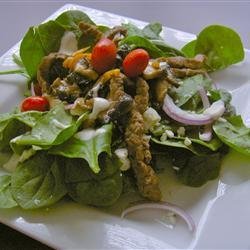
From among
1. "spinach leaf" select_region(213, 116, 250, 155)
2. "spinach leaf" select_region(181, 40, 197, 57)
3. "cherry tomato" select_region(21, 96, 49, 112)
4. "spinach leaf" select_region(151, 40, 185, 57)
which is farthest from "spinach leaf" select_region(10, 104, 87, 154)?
"spinach leaf" select_region(181, 40, 197, 57)

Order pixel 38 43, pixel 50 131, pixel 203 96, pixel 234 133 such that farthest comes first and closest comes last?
1. pixel 38 43
2. pixel 203 96
3. pixel 234 133
4. pixel 50 131

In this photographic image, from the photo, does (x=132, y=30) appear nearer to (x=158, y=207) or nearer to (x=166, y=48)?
(x=166, y=48)

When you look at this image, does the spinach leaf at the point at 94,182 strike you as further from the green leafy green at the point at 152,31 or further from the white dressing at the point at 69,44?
the green leafy green at the point at 152,31

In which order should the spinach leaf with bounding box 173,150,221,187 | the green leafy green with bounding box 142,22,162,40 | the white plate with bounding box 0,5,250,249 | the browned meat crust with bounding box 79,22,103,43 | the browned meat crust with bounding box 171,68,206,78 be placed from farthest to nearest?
the green leafy green with bounding box 142,22,162,40
the browned meat crust with bounding box 79,22,103,43
the browned meat crust with bounding box 171,68,206,78
the spinach leaf with bounding box 173,150,221,187
the white plate with bounding box 0,5,250,249

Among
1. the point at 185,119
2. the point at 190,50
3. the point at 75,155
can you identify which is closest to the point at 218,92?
the point at 185,119

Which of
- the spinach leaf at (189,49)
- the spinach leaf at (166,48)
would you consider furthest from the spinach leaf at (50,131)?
the spinach leaf at (189,49)

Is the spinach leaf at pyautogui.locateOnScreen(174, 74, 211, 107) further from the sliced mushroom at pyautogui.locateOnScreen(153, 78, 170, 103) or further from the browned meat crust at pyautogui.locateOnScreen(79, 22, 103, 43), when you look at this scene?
the browned meat crust at pyautogui.locateOnScreen(79, 22, 103, 43)

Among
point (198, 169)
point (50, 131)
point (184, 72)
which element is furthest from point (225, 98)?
point (50, 131)
